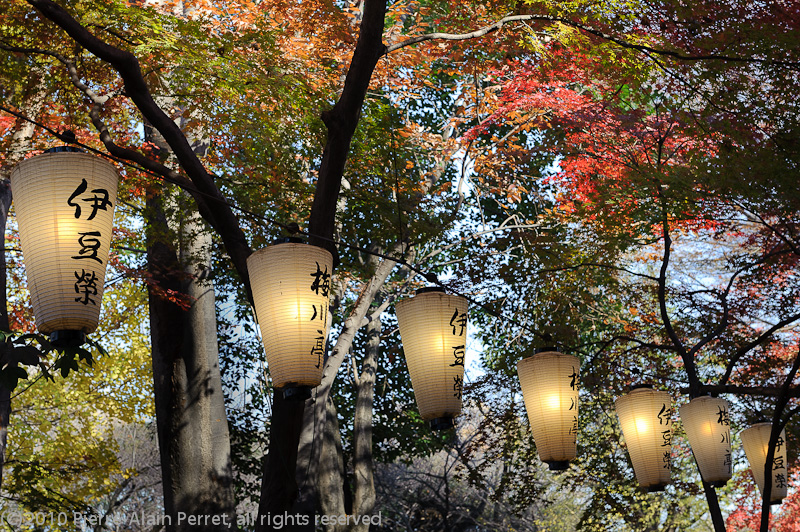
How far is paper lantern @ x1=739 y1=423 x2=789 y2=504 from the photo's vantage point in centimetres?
839

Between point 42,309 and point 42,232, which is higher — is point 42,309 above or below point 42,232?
below

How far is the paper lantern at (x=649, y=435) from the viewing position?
23.4 ft

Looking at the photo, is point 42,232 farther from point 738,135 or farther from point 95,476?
point 95,476

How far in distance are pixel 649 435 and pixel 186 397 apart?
17.7 ft

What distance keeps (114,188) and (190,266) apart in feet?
17.7

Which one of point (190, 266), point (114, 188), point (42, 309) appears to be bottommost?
point (42, 309)

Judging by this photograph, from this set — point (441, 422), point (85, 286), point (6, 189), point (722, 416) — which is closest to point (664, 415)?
point (722, 416)

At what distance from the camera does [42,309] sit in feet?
13.6

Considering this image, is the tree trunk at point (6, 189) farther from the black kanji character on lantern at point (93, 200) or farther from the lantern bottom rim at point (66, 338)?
the lantern bottom rim at point (66, 338)

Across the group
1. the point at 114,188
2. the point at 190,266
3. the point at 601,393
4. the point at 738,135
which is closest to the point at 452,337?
the point at 114,188

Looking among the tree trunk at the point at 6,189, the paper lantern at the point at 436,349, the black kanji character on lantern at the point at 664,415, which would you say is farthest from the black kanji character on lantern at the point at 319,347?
the tree trunk at the point at 6,189

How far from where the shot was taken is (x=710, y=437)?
7.55 metres

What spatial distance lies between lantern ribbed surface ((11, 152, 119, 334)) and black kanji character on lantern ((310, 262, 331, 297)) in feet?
4.31

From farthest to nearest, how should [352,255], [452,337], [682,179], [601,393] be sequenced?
[352,255]
[601,393]
[682,179]
[452,337]
